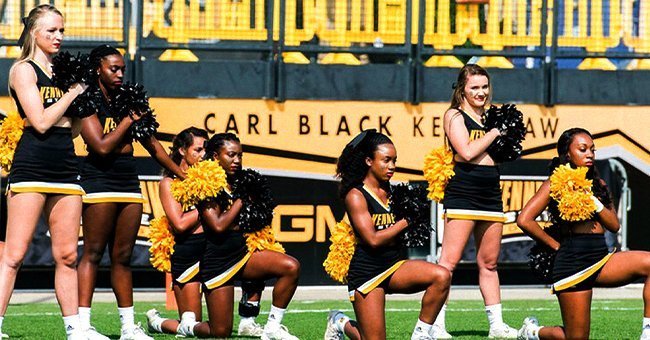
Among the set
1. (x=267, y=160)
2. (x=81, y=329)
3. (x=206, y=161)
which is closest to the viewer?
(x=81, y=329)

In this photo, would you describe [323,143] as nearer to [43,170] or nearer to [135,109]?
[135,109]

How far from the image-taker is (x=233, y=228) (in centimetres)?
833

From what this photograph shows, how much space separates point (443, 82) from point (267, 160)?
2209 mm

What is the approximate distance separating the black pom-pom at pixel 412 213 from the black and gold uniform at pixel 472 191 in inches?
48.5

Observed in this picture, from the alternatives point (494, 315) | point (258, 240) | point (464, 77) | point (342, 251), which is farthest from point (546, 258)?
point (258, 240)

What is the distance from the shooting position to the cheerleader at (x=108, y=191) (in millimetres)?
7762

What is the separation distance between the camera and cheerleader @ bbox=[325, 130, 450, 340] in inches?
289

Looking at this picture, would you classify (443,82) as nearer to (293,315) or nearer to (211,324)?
(293,315)

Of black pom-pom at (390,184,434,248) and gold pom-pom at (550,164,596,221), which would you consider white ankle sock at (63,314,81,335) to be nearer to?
black pom-pom at (390,184,434,248)

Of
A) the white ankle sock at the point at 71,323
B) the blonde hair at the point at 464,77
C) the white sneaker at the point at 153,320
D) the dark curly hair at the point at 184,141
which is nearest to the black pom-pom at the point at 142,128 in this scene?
the white ankle sock at the point at 71,323

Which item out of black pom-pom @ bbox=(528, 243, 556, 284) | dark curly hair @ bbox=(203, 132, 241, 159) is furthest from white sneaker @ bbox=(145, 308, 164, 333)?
black pom-pom @ bbox=(528, 243, 556, 284)

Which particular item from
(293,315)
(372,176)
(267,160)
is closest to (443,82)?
(267,160)

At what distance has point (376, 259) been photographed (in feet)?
24.2

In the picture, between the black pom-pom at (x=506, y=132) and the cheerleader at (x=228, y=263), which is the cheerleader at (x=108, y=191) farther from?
the black pom-pom at (x=506, y=132)
